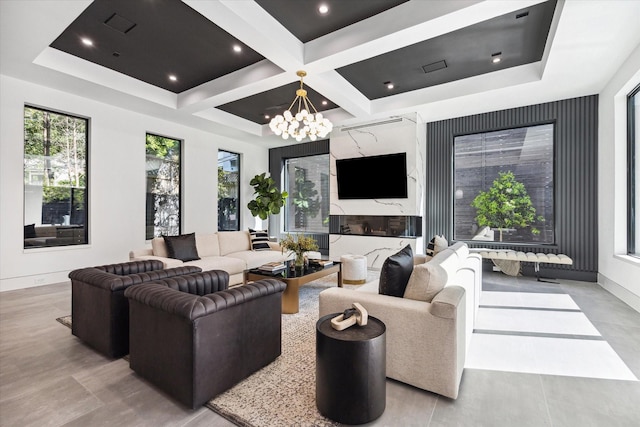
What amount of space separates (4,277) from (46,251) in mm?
580

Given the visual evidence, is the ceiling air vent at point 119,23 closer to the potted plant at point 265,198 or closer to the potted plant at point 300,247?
the potted plant at point 300,247

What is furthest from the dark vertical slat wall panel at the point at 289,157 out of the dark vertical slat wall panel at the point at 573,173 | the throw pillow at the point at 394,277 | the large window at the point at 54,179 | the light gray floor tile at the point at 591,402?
the light gray floor tile at the point at 591,402

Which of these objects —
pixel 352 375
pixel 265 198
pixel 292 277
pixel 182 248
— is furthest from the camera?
pixel 265 198

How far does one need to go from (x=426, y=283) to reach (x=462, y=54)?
3614 mm

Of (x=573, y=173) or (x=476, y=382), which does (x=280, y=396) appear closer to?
(x=476, y=382)

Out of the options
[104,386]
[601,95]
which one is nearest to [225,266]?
[104,386]

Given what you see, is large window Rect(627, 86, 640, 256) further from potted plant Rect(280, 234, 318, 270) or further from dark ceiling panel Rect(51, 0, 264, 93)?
dark ceiling panel Rect(51, 0, 264, 93)

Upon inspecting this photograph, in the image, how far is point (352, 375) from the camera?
1.67 metres

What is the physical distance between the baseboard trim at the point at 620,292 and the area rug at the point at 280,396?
4042 millimetres

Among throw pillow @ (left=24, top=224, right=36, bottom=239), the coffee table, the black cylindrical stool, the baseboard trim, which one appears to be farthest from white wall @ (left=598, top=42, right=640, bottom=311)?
throw pillow @ (left=24, top=224, right=36, bottom=239)

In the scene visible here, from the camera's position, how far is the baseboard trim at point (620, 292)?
3727mm

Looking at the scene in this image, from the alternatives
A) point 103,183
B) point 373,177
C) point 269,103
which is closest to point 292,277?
point 373,177

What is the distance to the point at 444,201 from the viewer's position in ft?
21.3

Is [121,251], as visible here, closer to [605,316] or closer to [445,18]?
[445,18]
